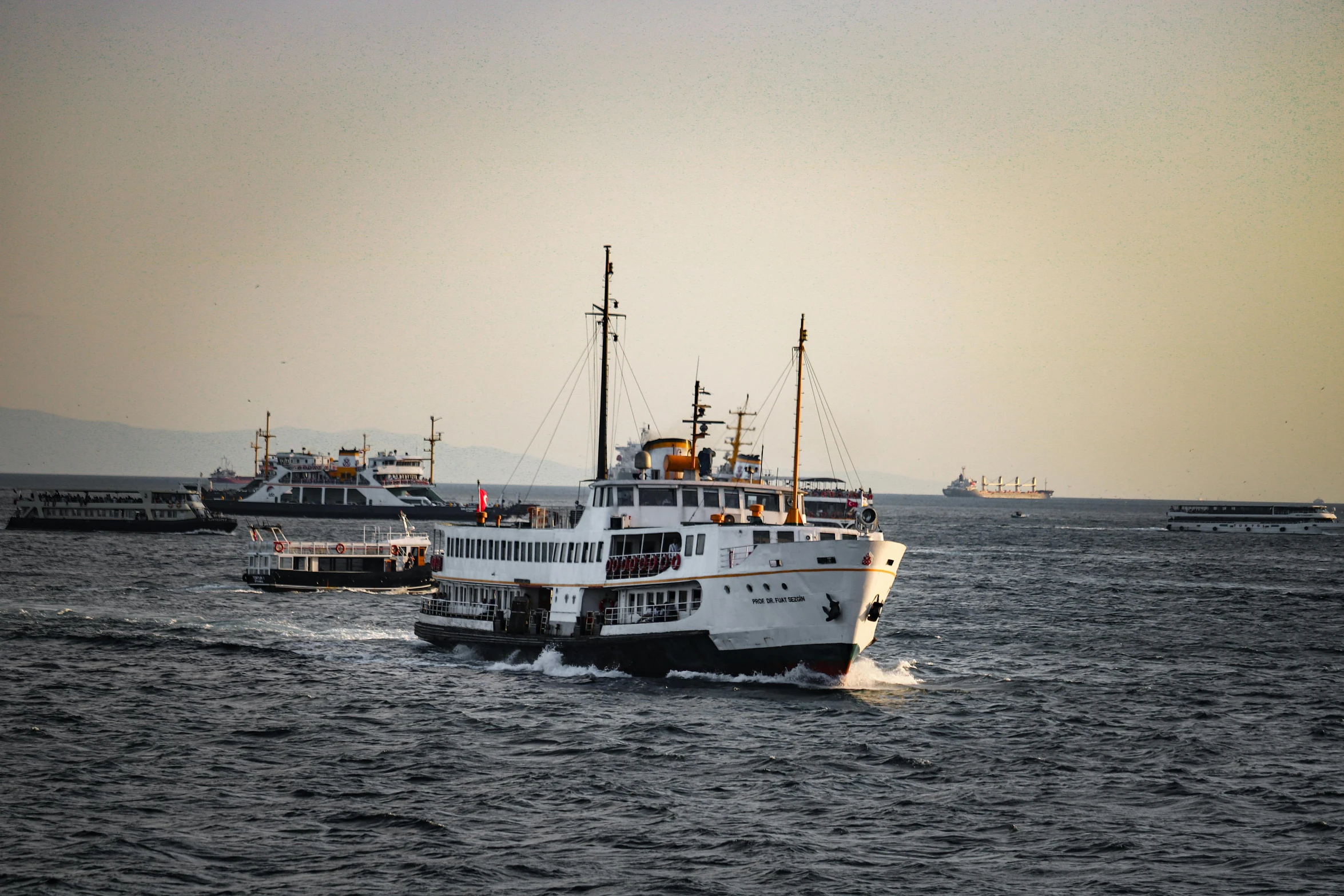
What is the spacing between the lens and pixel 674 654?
41750mm

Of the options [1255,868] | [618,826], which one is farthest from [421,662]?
[1255,868]

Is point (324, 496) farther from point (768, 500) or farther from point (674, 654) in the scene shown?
point (674, 654)

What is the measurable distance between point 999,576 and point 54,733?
79.3m

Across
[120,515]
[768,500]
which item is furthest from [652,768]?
[120,515]

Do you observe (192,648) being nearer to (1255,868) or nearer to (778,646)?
(778,646)

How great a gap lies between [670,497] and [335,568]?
39.8m

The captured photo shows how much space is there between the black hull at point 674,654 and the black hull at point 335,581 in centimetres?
3149

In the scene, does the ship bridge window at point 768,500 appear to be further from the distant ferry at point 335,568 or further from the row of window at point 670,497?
the distant ferry at point 335,568

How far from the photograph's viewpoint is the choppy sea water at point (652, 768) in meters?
23.5

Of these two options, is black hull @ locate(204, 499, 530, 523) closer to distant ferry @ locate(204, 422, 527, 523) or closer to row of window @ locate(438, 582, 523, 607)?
distant ferry @ locate(204, 422, 527, 523)

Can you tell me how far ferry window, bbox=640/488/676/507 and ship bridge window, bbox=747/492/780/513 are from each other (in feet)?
10.9

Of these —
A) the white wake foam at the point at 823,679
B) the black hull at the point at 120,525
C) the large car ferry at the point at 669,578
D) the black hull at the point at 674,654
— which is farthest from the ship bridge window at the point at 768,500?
the black hull at the point at 120,525

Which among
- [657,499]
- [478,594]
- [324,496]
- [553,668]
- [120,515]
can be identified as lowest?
[553,668]

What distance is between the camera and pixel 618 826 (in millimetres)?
26062
